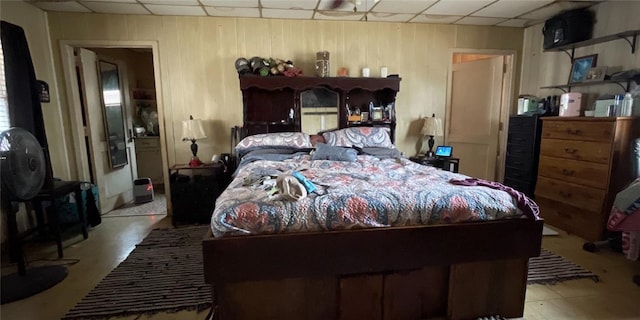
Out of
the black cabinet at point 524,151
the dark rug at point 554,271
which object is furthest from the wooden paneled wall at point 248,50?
the dark rug at point 554,271

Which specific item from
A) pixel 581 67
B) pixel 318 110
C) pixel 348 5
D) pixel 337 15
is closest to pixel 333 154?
pixel 318 110

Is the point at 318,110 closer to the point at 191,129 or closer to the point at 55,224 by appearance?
the point at 191,129

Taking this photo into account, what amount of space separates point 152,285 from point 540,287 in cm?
272

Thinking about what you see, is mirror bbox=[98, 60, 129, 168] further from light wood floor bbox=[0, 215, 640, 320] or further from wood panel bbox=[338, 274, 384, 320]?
wood panel bbox=[338, 274, 384, 320]

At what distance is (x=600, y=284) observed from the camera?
87.4 inches

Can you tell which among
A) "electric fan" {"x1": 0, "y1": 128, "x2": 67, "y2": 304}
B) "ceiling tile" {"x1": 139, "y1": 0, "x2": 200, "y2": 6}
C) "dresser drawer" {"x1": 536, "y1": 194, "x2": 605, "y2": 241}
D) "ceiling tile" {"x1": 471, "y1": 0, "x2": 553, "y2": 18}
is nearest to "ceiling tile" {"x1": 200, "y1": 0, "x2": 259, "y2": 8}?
"ceiling tile" {"x1": 139, "y1": 0, "x2": 200, "y2": 6}

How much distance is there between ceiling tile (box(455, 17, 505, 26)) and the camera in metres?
3.74

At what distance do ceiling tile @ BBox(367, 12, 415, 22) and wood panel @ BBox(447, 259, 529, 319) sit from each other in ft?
9.40

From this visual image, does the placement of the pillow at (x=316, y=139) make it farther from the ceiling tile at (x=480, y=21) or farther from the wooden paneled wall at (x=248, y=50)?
the ceiling tile at (x=480, y=21)

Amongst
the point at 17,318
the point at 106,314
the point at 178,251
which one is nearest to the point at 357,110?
the point at 178,251

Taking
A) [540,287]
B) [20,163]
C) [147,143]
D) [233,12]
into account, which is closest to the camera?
[20,163]

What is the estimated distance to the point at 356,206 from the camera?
1619 millimetres

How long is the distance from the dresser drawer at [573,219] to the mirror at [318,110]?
2485mm

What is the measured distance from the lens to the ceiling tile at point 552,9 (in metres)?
3.22
